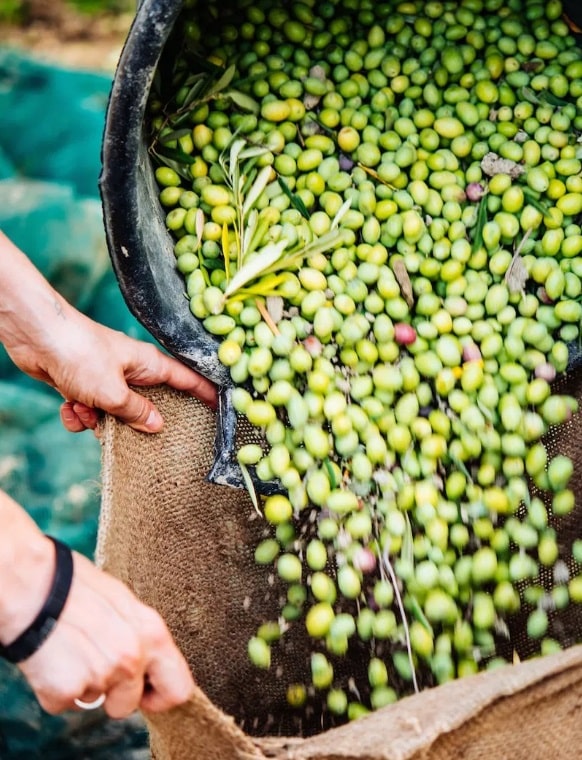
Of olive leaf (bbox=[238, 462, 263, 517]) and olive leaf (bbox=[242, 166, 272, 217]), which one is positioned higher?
olive leaf (bbox=[242, 166, 272, 217])

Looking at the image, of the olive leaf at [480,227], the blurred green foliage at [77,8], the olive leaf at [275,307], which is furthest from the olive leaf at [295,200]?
the blurred green foliage at [77,8]

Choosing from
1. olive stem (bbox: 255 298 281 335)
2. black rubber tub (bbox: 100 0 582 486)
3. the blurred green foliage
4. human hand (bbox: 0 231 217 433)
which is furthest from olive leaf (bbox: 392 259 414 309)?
the blurred green foliage

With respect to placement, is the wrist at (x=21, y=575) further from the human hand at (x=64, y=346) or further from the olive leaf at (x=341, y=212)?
the olive leaf at (x=341, y=212)

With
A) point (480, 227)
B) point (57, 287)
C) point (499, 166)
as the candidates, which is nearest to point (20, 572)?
point (480, 227)

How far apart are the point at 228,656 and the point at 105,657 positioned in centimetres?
62

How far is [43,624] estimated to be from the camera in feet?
2.90

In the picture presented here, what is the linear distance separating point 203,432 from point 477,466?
0.50 metres

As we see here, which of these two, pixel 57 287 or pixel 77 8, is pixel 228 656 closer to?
pixel 57 287

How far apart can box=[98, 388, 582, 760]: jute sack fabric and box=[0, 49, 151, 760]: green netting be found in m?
0.49

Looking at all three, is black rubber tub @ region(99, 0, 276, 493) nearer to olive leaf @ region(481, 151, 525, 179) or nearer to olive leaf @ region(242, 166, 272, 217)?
olive leaf @ region(242, 166, 272, 217)

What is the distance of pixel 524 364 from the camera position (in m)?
1.31

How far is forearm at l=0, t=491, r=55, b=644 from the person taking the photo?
0.88 metres

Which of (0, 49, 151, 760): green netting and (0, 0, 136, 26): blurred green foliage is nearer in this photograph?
(0, 49, 151, 760): green netting

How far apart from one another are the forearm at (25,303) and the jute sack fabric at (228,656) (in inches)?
7.2
